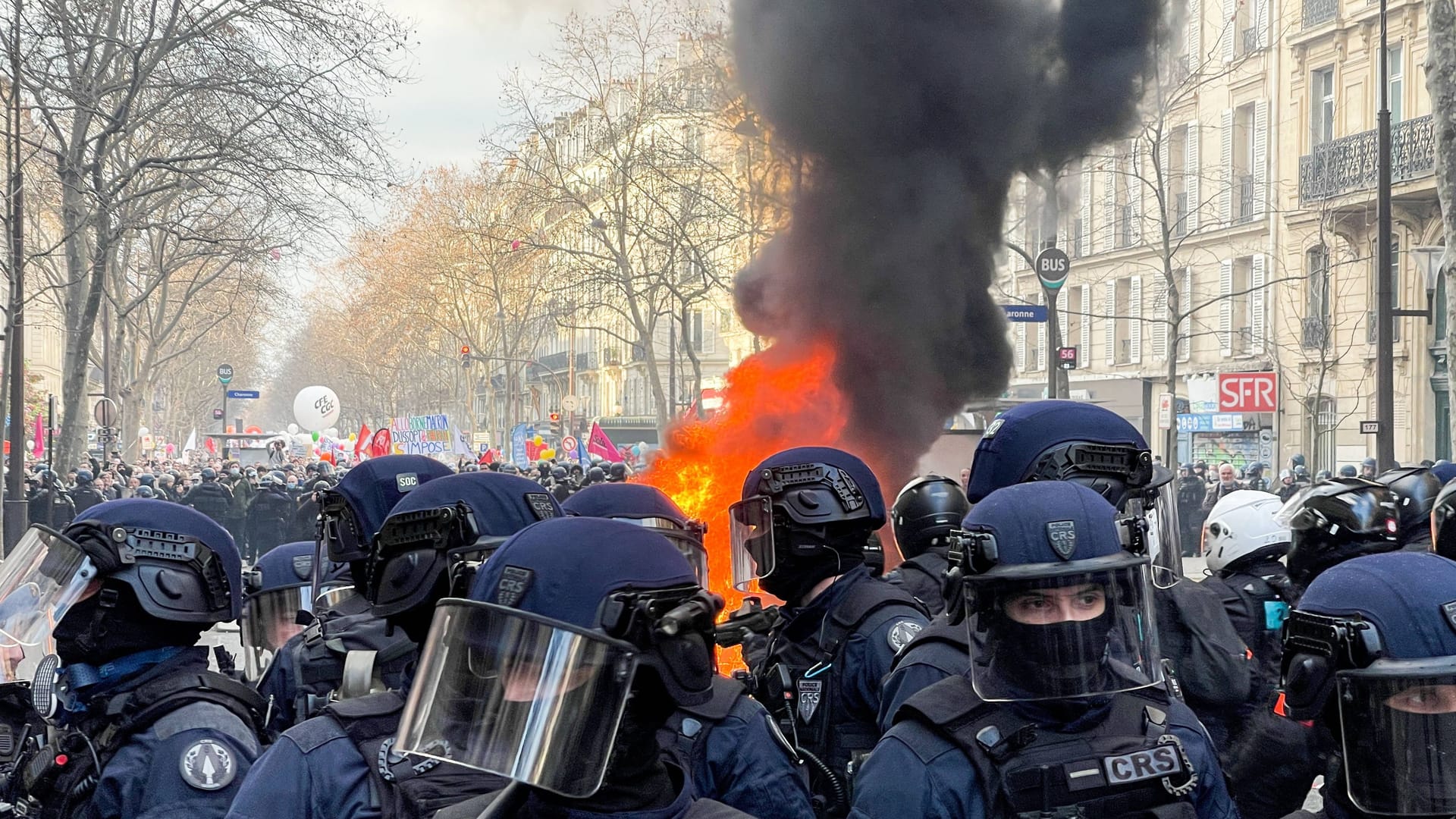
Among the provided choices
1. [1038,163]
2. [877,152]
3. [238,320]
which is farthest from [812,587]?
[238,320]

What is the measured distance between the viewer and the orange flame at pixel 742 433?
8.19 meters

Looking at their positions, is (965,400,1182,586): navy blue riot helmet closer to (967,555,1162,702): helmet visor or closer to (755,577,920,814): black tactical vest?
(755,577,920,814): black tactical vest

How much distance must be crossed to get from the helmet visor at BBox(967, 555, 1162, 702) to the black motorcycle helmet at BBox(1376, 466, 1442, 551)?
223cm

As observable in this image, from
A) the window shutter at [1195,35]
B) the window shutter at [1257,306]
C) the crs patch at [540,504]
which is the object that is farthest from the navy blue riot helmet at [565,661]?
the window shutter at [1257,306]

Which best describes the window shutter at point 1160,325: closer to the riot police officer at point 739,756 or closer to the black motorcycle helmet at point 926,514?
the black motorcycle helmet at point 926,514

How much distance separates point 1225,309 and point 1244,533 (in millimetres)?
26138

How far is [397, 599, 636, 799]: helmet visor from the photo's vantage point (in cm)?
185

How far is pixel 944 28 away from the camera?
12367mm

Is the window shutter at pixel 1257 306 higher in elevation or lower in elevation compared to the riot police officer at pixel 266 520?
higher

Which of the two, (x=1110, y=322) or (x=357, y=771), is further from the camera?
(x=1110, y=322)

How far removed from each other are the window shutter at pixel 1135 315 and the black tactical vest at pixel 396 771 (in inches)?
1219

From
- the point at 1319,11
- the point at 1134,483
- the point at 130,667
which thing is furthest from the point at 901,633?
the point at 1319,11

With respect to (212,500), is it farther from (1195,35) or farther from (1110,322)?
(1110,322)

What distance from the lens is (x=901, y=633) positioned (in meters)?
3.59
